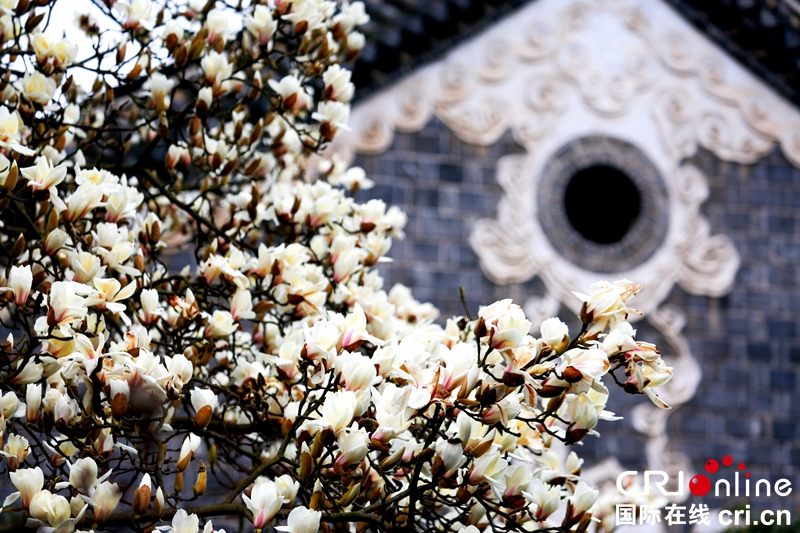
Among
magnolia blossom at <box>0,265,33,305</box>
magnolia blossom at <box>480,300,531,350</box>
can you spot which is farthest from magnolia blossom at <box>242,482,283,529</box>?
magnolia blossom at <box>0,265,33,305</box>

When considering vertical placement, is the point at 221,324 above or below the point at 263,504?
above

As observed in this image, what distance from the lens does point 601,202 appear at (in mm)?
6789

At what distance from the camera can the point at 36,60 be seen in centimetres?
243

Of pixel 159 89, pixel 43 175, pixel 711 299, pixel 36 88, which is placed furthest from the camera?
pixel 711 299

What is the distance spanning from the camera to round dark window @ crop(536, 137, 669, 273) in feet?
20.6

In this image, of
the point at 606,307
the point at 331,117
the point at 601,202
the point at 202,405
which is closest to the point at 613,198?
the point at 601,202

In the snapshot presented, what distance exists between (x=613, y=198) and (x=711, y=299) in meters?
0.93

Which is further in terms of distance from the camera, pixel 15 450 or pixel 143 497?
pixel 15 450

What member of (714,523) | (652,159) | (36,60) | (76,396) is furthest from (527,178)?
(76,396)

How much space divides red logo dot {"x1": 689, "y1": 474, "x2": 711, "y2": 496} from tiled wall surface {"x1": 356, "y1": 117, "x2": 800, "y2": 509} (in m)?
0.08

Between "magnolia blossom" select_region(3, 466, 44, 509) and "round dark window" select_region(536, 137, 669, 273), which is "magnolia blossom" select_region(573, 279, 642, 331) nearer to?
"magnolia blossom" select_region(3, 466, 44, 509)

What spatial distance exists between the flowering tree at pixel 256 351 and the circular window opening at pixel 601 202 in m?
3.72

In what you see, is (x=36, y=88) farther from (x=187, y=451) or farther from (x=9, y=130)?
(x=187, y=451)

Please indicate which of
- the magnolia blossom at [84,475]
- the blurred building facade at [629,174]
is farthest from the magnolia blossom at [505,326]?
the blurred building facade at [629,174]
